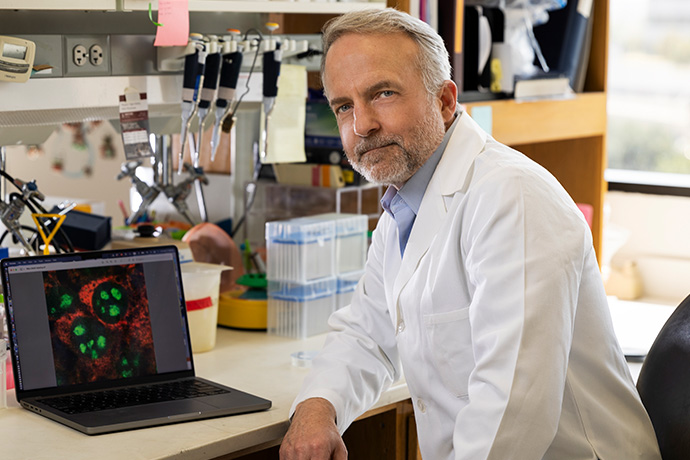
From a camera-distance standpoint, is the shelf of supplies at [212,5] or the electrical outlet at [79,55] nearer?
the shelf of supplies at [212,5]

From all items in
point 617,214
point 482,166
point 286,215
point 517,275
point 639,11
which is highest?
Answer: point 639,11

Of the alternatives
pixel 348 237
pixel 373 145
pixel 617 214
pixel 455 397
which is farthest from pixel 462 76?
pixel 617 214

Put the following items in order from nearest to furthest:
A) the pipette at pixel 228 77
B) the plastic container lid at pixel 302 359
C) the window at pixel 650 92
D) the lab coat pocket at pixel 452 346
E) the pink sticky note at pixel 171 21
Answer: the lab coat pocket at pixel 452 346, the pink sticky note at pixel 171 21, the plastic container lid at pixel 302 359, the pipette at pixel 228 77, the window at pixel 650 92

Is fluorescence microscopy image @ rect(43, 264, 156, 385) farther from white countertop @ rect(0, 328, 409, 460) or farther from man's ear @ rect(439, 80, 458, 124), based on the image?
man's ear @ rect(439, 80, 458, 124)

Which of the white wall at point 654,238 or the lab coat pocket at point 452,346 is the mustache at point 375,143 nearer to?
the lab coat pocket at point 452,346

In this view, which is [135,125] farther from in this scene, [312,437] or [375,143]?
[312,437]

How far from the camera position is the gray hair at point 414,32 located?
1374 millimetres

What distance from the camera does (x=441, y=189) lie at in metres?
1.37

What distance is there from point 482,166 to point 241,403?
1.76 ft

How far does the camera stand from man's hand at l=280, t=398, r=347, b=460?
52.0 inches

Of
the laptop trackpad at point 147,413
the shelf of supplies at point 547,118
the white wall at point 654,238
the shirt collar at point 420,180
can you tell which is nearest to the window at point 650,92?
the white wall at point 654,238

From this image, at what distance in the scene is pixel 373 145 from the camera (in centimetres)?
140

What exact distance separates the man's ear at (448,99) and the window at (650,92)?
1.80 meters

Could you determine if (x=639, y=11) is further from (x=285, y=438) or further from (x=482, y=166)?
(x=285, y=438)
